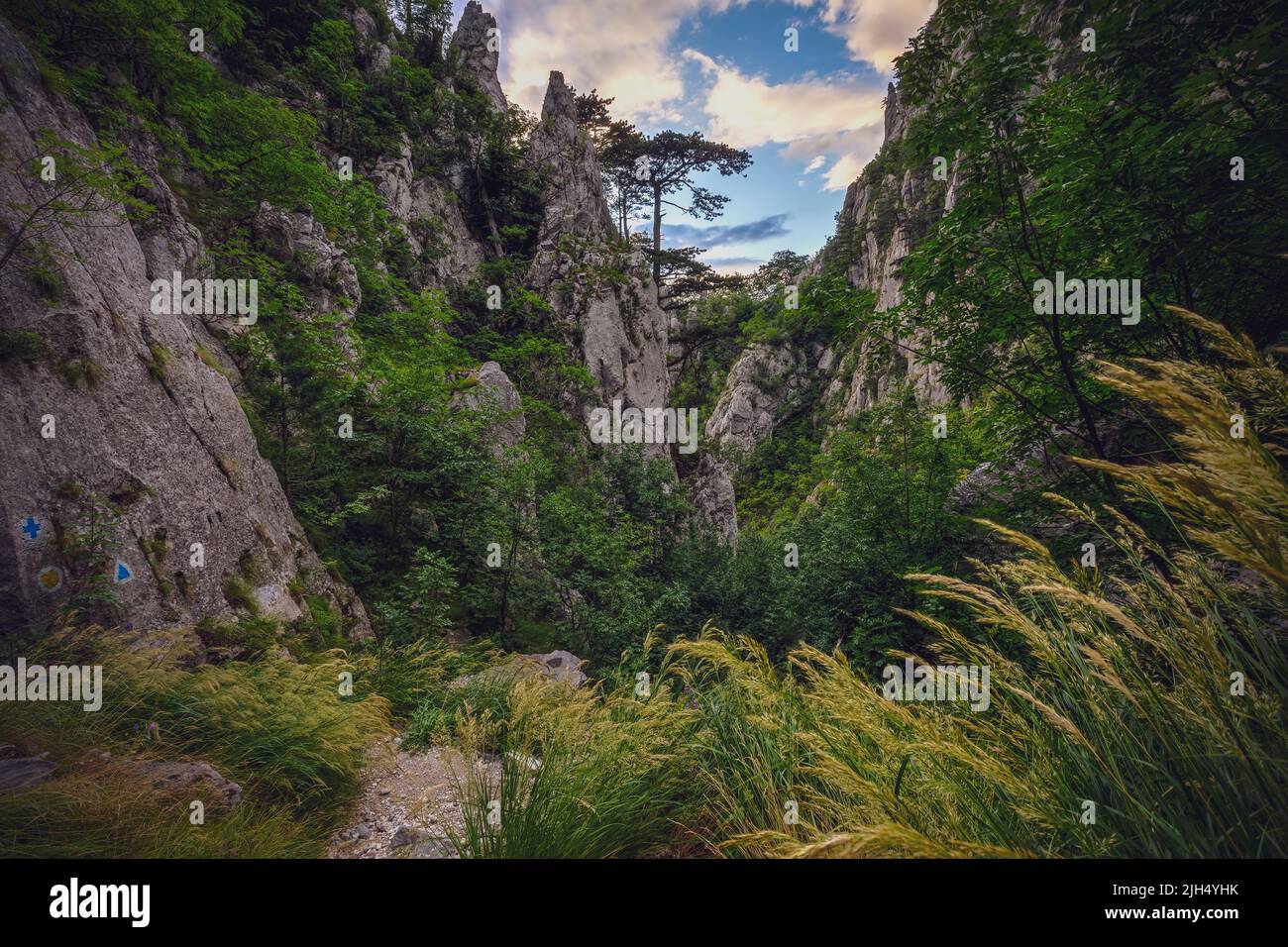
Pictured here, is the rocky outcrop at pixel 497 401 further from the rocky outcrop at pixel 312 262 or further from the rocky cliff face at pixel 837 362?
the rocky cliff face at pixel 837 362

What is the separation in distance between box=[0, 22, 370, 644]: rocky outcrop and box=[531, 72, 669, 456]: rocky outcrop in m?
15.5

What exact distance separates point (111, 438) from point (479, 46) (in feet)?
105

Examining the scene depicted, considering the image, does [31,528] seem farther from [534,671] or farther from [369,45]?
[369,45]

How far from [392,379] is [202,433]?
3.87 meters

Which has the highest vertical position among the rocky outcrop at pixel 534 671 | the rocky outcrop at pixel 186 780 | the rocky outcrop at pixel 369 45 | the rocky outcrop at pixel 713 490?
the rocky outcrop at pixel 369 45

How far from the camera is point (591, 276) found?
74.3 ft

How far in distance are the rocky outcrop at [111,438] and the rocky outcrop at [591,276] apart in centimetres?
1550

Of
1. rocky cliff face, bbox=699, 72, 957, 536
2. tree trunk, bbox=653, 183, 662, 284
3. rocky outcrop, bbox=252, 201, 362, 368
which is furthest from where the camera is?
rocky cliff face, bbox=699, 72, 957, 536

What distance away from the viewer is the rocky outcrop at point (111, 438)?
186 inches

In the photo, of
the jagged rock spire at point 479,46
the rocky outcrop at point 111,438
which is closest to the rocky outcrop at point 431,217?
the jagged rock spire at point 479,46

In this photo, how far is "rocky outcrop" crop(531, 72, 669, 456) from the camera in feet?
73.0

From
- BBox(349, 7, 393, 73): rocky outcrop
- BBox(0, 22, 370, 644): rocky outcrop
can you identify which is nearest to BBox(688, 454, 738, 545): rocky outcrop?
BBox(0, 22, 370, 644): rocky outcrop

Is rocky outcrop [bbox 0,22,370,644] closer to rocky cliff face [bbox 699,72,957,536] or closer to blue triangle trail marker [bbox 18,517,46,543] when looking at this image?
blue triangle trail marker [bbox 18,517,46,543]

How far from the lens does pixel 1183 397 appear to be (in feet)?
4.31
